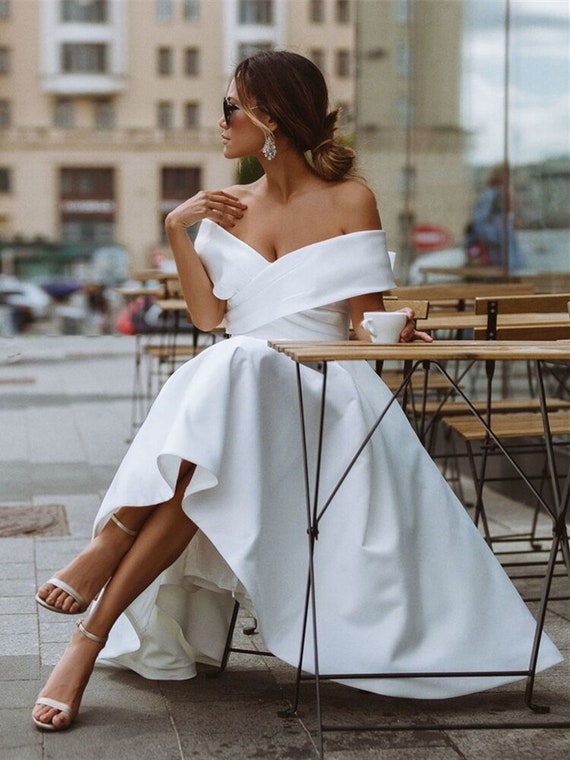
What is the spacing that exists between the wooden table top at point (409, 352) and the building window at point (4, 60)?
2636 inches

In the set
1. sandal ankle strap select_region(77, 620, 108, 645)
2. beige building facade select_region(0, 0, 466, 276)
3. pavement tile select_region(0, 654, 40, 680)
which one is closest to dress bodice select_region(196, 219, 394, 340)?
sandal ankle strap select_region(77, 620, 108, 645)

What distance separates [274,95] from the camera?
3578mm

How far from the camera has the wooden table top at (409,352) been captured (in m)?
2.92

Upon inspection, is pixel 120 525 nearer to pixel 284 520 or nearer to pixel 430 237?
pixel 284 520

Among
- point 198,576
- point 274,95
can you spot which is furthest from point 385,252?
point 198,576

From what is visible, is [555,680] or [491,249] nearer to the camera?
[555,680]

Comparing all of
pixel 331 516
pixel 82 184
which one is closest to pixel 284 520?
pixel 331 516

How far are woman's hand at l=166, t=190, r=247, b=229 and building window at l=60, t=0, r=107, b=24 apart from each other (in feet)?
215

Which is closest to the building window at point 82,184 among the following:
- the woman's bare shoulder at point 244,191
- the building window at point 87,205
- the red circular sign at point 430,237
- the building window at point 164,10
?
the building window at point 87,205

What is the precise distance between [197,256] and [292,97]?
0.48 meters

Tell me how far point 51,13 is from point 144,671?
66.8m

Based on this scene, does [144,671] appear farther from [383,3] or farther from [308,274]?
[383,3]

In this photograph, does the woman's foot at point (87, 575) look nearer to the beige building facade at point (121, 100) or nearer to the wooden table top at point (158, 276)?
the wooden table top at point (158, 276)

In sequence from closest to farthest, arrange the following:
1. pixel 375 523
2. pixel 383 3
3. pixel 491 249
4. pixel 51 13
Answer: pixel 375 523, pixel 491 249, pixel 383 3, pixel 51 13
